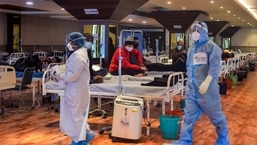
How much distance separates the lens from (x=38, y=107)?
762 cm

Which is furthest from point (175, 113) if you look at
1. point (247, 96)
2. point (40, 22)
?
point (40, 22)

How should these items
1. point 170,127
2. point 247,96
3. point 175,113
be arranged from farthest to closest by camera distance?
point 247,96 → point 175,113 → point 170,127

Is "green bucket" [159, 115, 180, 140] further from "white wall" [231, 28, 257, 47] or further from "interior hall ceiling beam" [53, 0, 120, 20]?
"white wall" [231, 28, 257, 47]

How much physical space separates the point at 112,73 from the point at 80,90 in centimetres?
294

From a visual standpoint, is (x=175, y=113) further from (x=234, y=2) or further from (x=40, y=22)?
(x=40, y=22)

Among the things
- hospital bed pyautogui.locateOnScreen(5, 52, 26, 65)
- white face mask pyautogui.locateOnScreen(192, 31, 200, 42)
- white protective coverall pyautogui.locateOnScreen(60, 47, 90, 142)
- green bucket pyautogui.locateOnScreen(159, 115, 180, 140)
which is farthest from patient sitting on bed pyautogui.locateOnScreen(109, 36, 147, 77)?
hospital bed pyautogui.locateOnScreen(5, 52, 26, 65)

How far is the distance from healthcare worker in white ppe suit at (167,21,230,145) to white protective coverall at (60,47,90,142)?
1222 mm

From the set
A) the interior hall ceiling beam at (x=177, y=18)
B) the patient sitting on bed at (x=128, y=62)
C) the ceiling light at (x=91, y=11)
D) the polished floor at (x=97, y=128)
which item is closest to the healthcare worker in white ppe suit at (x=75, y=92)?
the polished floor at (x=97, y=128)

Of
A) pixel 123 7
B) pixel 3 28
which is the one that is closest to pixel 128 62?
pixel 123 7

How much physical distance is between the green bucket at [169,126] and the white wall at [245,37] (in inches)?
1026

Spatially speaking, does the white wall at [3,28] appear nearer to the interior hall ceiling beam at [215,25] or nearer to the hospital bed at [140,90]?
the interior hall ceiling beam at [215,25]

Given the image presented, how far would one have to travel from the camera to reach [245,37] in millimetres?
29953

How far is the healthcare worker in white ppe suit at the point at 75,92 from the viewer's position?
13.6 ft

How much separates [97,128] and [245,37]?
26.1 meters
